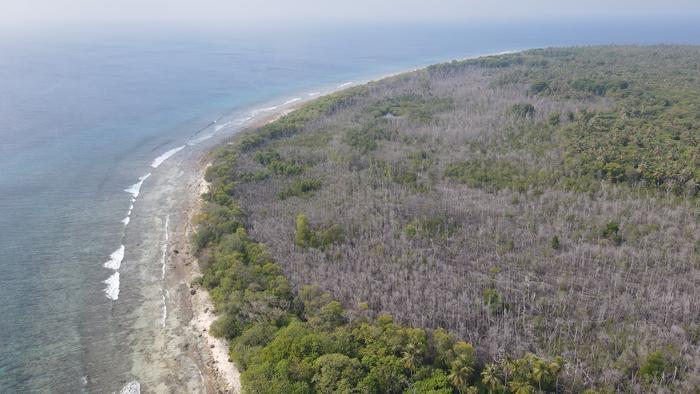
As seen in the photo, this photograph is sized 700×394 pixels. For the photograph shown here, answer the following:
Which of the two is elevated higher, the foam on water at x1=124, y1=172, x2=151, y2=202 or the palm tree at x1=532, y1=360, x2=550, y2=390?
the foam on water at x1=124, y1=172, x2=151, y2=202

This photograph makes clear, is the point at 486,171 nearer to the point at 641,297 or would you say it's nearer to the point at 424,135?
the point at 424,135

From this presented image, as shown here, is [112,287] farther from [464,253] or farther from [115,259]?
[464,253]

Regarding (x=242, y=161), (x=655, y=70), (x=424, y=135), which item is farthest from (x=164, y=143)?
(x=655, y=70)

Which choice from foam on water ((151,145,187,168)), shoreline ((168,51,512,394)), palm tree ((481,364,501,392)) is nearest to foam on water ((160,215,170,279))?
shoreline ((168,51,512,394))

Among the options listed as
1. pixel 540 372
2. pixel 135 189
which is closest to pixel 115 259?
pixel 135 189

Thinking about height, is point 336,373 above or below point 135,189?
below

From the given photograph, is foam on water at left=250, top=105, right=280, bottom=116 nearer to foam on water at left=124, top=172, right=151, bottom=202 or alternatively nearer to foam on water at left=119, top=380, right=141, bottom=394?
foam on water at left=124, top=172, right=151, bottom=202
